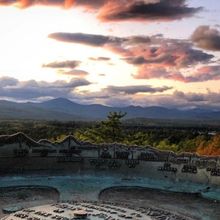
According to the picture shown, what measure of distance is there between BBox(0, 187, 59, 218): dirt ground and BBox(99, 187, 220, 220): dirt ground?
233 centimetres

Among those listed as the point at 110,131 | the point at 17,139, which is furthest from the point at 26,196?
the point at 110,131

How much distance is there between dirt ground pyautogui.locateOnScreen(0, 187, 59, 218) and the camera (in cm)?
2227

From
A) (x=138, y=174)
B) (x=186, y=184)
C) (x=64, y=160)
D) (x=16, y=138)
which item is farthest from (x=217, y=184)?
(x=16, y=138)

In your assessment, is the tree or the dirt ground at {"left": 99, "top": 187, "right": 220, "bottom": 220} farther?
the tree

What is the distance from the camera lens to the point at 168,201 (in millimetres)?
23344

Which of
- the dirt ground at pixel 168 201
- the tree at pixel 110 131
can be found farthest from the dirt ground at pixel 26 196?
the tree at pixel 110 131

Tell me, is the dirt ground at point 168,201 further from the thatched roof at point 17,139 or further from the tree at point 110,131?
the tree at point 110,131

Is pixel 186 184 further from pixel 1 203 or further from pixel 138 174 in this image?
pixel 1 203

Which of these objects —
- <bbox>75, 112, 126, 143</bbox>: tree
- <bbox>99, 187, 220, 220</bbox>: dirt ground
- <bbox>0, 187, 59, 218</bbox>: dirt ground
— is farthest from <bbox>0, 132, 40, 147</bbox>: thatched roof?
<bbox>75, 112, 126, 143</bbox>: tree

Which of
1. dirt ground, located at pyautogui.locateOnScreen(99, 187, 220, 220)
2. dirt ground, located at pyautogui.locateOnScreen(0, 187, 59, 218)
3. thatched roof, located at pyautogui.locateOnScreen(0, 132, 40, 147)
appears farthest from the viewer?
thatched roof, located at pyautogui.locateOnScreen(0, 132, 40, 147)

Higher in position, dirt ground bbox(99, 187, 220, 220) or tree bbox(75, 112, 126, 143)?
tree bbox(75, 112, 126, 143)

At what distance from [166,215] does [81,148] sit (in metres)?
7.69

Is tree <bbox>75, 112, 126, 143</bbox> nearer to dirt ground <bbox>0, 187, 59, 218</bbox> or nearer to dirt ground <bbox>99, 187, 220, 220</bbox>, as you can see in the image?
dirt ground <bbox>99, 187, 220, 220</bbox>

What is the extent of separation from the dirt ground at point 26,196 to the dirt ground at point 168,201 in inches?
91.9
